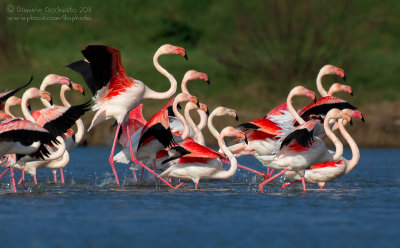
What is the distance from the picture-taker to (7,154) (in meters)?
9.91

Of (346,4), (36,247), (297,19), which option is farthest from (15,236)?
(297,19)

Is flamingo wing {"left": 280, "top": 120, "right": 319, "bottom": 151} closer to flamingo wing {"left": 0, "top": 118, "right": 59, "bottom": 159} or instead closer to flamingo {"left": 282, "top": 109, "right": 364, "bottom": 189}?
flamingo {"left": 282, "top": 109, "right": 364, "bottom": 189}

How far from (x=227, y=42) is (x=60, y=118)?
1962cm

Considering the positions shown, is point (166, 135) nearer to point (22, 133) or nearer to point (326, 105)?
point (22, 133)

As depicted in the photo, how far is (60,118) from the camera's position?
1022cm

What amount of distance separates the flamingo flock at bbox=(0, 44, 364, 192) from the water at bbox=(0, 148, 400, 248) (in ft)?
1.05

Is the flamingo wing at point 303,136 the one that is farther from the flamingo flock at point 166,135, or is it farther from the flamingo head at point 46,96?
the flamingo head at point 46,96

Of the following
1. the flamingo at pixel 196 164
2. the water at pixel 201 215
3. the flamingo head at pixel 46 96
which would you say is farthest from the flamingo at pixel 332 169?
the flamingo head at pixel 46 96

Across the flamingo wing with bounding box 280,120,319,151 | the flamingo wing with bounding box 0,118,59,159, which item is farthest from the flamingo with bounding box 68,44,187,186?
the flamingo wing with bounding box 280,120,319,151

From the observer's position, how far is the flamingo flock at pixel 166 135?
9484mm

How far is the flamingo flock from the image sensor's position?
948 cm

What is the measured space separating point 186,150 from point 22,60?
23.6 m

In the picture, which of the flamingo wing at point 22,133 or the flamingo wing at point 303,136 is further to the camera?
the flamingo wing at point 303,136

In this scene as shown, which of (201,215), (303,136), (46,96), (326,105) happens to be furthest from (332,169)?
(46,96)
